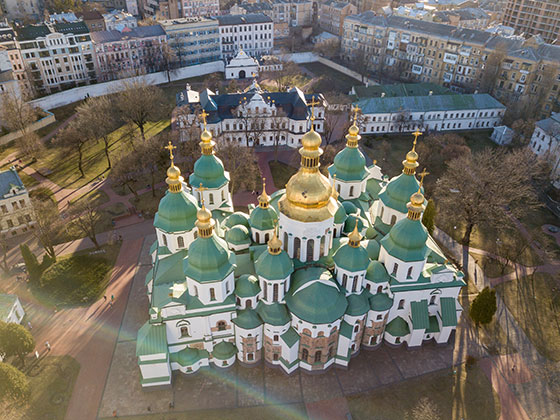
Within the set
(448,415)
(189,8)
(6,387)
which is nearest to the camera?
(6,387)

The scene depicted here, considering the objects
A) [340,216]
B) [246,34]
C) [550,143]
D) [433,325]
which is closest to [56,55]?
[246,34]

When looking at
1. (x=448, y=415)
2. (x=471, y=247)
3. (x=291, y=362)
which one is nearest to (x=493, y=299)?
(x=448, y=415)

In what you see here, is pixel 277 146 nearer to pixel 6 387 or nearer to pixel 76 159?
pixel 76 159

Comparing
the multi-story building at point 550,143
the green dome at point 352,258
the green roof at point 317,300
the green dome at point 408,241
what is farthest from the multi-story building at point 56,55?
the multi-story building at point 550,143

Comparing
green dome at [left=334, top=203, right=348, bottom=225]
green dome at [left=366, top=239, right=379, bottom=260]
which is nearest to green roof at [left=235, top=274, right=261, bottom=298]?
green dome at [left=334, top=203, right=348, bottom=225]

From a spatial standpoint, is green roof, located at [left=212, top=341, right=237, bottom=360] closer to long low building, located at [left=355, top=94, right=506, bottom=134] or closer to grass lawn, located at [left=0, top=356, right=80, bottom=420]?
grass lawn, located at [left=0, top=356, right=80, bottom=420]

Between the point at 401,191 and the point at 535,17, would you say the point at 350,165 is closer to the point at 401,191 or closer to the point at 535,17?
the point at 401,191
